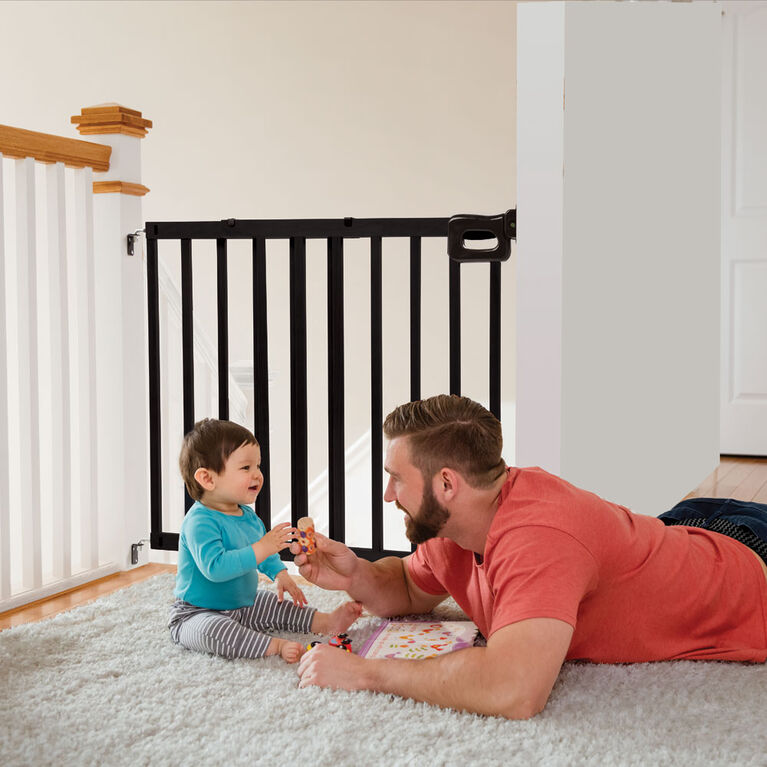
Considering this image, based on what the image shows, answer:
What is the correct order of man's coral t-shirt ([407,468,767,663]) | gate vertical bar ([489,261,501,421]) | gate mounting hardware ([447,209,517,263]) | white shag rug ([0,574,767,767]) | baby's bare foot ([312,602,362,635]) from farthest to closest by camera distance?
gate vertical bar ([489,261,501,421]), gate mounting hardware ([447,209,517,263]), baby's bare foot ([312,602,362,635]), man's coral t-shirt ([407,468,767,663]), white shag rug ([0,574,767,767])

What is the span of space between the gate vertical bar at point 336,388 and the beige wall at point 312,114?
8.29ft

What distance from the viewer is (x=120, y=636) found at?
1705mm

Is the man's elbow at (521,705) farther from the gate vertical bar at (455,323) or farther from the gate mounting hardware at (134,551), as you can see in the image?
the gate mounting hardware at (134,551)

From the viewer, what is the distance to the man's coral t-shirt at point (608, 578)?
1.28 m

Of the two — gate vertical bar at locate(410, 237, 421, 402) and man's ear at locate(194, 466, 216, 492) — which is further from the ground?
gate vertical bar at locate(410, 237, 421, 402)

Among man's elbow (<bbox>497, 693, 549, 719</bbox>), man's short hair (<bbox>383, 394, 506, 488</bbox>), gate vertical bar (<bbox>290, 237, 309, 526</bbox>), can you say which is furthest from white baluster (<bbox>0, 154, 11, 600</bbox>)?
man's elbow (<bbox>497, 693, 549, 719</bbox>)

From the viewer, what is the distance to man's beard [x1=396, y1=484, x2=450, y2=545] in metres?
1.42

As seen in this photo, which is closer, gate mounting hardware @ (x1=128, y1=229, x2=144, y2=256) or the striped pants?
the striped pants

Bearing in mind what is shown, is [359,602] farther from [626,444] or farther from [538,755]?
[626,444]

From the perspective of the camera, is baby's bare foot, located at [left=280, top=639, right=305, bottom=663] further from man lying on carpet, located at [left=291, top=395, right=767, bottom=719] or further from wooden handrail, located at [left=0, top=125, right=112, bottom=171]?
wooden handrail, located at [left=0, top=125, right=112, bottom=171]

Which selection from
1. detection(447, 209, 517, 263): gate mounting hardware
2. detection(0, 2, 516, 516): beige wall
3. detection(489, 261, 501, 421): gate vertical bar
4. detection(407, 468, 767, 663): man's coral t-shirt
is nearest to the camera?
detection(407, 468, 767, 663): man's coral t-shirt

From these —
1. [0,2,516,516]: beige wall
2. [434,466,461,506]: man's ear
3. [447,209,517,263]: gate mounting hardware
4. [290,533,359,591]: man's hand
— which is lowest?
[290,533,359,591]: man's hand

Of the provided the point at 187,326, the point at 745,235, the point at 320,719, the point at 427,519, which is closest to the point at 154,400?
the point at 187,326

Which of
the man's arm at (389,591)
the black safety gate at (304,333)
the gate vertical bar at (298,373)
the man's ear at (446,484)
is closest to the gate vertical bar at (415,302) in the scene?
the black safety gate at (304,333)
